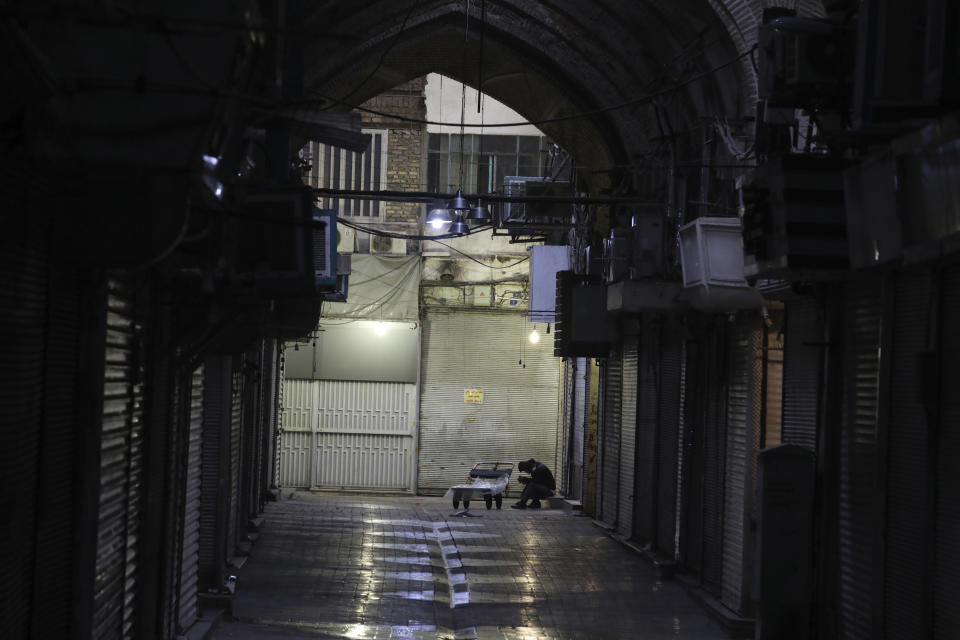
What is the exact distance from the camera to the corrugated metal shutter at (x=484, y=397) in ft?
91.4

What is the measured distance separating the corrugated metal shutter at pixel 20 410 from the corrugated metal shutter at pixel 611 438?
1311cm

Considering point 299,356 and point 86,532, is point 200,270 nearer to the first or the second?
point 86,532

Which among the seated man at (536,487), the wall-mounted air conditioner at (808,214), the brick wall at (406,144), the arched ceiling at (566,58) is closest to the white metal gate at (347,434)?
the brick wall at (406,144)

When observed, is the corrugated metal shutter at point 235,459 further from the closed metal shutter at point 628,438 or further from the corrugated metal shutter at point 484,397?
the corrugated metal shutter at point 484,397

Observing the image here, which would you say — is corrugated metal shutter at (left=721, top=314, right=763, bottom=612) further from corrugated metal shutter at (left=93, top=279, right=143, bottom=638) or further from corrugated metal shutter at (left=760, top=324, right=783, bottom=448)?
corrugated metal shutter at (left=93, top=279, right=143, bottom=638)

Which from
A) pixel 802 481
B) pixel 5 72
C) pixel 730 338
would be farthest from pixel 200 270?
pixel 730 338

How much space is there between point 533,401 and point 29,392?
74.8ft

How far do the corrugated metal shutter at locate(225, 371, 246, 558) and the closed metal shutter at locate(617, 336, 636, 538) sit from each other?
5.52 m

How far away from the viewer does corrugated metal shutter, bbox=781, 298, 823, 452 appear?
31.9ft

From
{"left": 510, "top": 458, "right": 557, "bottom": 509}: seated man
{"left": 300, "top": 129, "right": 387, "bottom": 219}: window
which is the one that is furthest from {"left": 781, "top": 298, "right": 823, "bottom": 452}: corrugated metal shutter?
{"left": 300, "top": 129, "right": 387, "bottom": 219}: window

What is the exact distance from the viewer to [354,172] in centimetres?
2762

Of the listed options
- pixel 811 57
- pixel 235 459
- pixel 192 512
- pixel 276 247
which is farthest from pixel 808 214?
pixel 235 459

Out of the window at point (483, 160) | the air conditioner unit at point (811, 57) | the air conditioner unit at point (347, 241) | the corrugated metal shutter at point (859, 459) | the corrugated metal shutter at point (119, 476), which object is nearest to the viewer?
the corrugated metal shutter at point (119, 476)

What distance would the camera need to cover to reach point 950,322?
24.0ft
